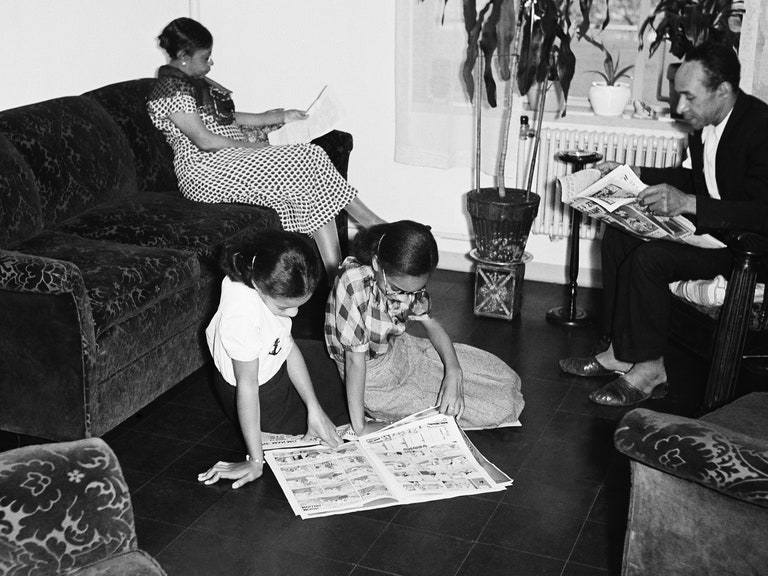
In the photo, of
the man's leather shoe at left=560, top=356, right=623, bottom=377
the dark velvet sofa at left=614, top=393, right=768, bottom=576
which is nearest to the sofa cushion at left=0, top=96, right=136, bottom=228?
the man's leather shoe at left=560, top=356, right=623, bottom=377

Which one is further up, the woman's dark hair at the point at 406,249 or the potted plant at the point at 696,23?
the potted plant at the point at 696,23

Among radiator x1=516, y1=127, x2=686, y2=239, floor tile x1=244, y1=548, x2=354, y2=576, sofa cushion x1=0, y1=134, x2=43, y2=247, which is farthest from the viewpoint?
radiator x1=516, y1=127, x2=686, y2=239

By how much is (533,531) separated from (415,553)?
12.0 inches

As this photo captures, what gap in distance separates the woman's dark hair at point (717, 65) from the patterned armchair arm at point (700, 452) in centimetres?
155

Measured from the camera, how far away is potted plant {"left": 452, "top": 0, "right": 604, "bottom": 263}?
11.6 ft

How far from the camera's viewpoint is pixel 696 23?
353cm

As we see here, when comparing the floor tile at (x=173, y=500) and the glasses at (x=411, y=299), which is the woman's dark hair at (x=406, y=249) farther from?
the floor tile at (x=173, y=500)

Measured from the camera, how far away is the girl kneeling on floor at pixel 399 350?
235 cm

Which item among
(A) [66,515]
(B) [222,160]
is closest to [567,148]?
(B) [222,160]

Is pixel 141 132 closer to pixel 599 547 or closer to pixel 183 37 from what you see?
pixel 183 37

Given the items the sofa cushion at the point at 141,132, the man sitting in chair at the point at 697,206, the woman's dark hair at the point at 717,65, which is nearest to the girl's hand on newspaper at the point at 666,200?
the man sitting in chair at the point at 697,206

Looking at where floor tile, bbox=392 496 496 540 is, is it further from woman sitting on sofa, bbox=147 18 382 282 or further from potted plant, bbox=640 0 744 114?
potted plant, bbox=640 0 744 114

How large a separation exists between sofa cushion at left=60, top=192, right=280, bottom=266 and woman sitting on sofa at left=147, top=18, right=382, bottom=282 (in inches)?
3.0

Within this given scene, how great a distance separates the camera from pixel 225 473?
8.18ft
